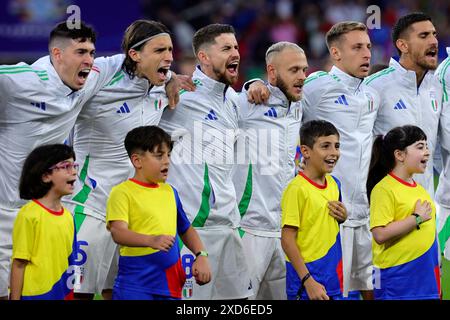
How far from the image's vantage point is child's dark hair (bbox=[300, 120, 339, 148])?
6.77 metres

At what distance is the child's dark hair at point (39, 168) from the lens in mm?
6031

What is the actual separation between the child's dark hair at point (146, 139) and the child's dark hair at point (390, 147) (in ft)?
5.01

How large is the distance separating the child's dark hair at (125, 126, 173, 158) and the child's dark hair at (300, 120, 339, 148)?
3.11 ft

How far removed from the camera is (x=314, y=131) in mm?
6785

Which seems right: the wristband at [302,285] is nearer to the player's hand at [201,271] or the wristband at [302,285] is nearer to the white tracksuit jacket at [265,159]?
the player's hand at [201,271]

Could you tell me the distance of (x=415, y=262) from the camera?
6.78m

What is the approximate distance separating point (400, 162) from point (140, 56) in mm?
1847

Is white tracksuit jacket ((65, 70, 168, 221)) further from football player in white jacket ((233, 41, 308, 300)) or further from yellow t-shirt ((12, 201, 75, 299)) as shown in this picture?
yellow t-shirt ((12, 201, 75, 299))

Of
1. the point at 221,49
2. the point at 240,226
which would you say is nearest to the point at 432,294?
the point at 240,226

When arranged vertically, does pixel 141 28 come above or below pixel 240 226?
above

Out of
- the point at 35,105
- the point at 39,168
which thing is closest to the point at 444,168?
the point at 35,105

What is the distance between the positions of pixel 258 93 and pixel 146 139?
1430mm

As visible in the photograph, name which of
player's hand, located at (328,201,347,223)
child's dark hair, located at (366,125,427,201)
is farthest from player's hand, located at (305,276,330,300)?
child's dark hair, located at (366,125,427,201)
